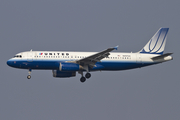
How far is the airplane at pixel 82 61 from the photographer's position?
2323 inches

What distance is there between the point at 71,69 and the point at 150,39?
16717mm

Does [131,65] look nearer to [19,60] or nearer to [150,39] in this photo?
[150,39]

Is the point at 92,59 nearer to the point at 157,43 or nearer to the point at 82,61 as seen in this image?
the point at 82,61

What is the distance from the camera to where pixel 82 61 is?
194 feet

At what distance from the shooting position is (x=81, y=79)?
62.1 metres

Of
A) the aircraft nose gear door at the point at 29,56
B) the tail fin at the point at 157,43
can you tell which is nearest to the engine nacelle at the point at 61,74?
the aircraft nose gear door at the point at 29,56

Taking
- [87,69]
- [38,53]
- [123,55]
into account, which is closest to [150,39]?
[123,55]

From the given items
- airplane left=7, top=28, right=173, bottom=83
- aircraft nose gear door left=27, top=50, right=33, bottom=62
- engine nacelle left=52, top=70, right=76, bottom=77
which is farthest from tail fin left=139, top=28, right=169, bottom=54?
Result: aircraft nose gear door left=27, top=50, right=33, bottom=62

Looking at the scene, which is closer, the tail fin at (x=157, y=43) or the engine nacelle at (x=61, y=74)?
the engine nacelle at (x=61, y=74)

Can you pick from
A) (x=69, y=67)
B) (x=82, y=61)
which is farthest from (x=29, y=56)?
(x=82, y=61)

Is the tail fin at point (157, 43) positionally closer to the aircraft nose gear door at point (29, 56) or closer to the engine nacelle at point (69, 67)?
the engine nacelle at point (69, 67)

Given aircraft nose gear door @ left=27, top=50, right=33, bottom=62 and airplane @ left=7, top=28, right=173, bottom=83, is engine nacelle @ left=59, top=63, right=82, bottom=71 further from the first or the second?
aircraft nose gear door @ left=27, top=50, right=33, bottom=62

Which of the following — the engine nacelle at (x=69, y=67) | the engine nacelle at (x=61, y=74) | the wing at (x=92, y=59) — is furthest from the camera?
the engine nacelle at (x=61, y=74)

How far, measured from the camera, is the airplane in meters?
59.0
